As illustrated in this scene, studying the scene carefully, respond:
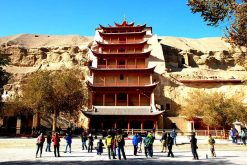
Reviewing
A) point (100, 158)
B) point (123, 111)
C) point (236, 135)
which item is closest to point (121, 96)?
point (123, 111)

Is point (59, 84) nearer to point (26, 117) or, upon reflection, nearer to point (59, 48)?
point (26, 117)

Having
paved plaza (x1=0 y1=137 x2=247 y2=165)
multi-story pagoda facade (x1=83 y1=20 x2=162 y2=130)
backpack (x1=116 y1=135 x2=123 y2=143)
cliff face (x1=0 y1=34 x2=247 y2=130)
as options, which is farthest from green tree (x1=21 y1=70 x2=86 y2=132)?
cliff face (x1=0 y1=34 x2=247 y2=130)

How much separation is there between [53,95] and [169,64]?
30.7 m

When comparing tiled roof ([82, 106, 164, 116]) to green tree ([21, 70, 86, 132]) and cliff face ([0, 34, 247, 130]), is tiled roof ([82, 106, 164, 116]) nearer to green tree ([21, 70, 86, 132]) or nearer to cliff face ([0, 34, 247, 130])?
green tree ([21, 70, 86, 132])

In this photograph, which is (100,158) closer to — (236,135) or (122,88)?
(236,135)

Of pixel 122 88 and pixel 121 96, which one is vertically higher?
pixel 122 88

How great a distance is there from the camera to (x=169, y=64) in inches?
2068

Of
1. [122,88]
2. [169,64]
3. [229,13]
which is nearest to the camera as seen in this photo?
[229,13]

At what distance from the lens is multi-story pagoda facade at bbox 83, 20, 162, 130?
32.8m

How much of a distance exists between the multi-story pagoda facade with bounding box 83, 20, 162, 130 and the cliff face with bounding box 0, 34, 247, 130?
18.6ft

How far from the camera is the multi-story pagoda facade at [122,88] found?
3278 cm

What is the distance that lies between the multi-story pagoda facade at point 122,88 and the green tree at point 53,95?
3.28 meters

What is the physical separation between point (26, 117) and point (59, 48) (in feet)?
96.1

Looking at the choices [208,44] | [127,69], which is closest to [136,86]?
[127,69]
